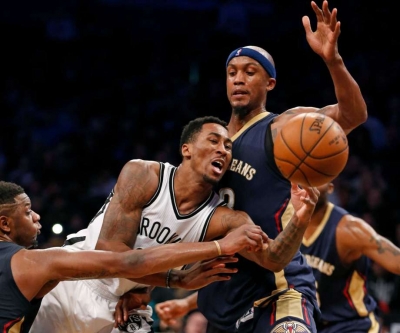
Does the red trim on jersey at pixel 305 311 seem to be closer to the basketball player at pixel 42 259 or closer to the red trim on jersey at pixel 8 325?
the basketball player at pixel 42 259

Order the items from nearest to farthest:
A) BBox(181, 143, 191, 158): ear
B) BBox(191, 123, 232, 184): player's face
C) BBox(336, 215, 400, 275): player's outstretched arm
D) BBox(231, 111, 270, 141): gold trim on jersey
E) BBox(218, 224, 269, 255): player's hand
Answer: BBox(218, 224, 269, 255): player's hand < BBox(191, 123, 232, 184): player's face < BBox(181, 143, 191, 158): ear < BBox(231, 111, 270, 141): gold trim on jersey < BBox(336, 215, 400, 275): player's outstretched arm

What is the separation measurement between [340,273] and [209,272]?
75.4 inches

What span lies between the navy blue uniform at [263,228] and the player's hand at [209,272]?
30cm

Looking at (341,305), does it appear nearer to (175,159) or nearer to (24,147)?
(175,159)

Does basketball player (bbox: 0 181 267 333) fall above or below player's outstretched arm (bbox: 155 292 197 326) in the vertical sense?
above

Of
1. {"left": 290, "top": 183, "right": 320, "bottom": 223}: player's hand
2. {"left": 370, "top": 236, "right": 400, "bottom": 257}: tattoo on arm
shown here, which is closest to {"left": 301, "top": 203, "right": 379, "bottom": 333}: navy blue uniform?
{"left": 370, "top": 236, "right": 400, "bottom": 257}: tattoo on arm

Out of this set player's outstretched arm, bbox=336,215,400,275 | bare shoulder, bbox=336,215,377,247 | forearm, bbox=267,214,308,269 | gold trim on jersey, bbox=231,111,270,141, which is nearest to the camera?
forearm, bbox=267,214,308,269

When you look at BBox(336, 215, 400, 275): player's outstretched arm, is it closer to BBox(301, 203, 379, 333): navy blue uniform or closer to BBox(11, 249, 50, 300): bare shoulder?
BBox(301, 203, 379, 333): navy blue uniform


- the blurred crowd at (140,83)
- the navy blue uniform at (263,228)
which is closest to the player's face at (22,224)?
the navy blue uniform at (263,228)

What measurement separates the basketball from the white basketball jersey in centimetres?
71

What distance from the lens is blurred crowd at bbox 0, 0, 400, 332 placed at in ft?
34.3

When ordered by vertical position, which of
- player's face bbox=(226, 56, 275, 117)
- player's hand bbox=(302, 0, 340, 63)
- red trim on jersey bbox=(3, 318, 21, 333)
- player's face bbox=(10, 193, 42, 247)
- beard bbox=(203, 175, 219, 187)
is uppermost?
player's hand bbox=(302, 0, 340, 63)

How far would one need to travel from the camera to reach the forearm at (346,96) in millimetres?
4602

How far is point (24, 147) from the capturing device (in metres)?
11.7
